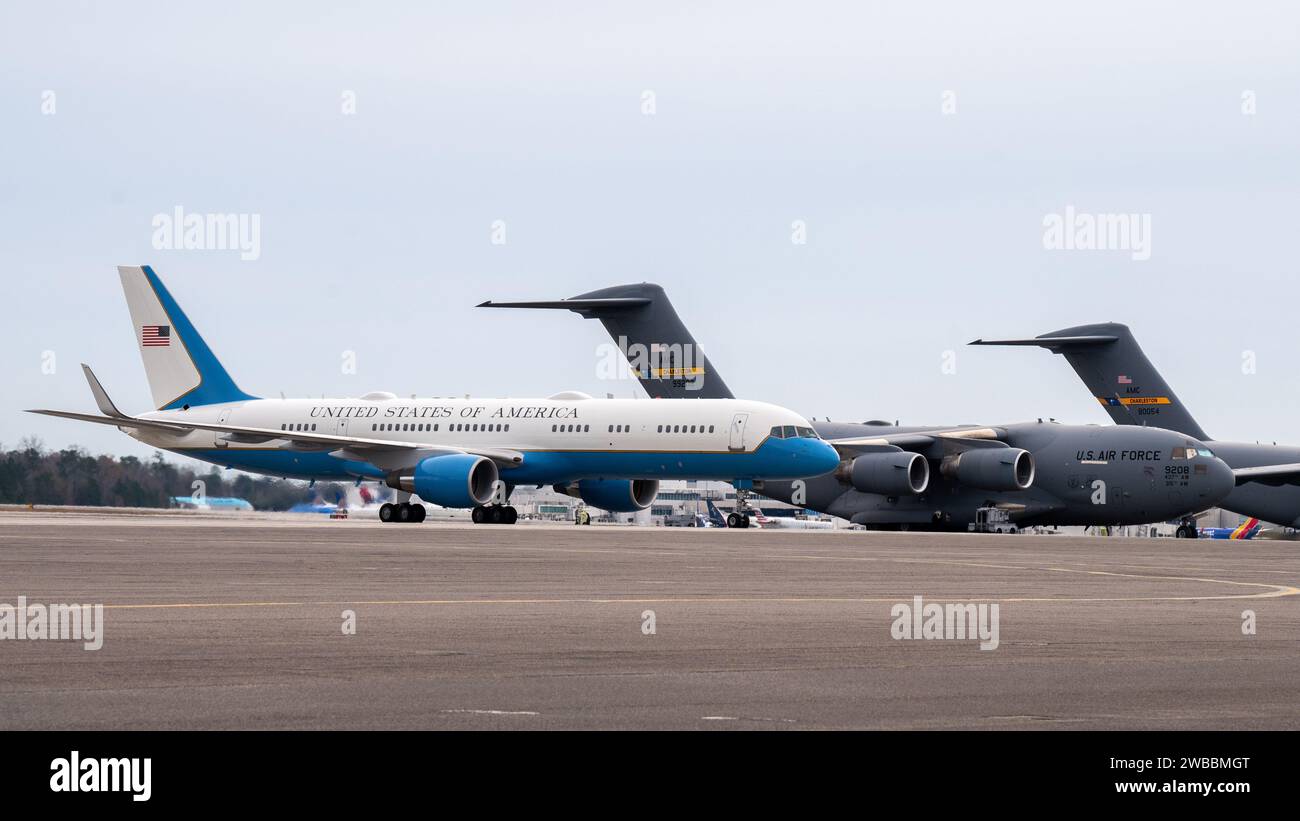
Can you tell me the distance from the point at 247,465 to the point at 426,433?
8638 millimetres

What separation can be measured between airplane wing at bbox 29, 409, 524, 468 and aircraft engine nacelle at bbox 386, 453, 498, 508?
5.68 feet

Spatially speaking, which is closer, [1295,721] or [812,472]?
[1295,721]

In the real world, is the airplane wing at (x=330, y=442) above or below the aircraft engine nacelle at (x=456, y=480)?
above

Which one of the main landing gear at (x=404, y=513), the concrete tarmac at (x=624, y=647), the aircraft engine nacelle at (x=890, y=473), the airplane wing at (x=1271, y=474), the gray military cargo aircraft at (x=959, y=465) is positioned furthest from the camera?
the aircraft engine nacelle at (x=890, y=473)

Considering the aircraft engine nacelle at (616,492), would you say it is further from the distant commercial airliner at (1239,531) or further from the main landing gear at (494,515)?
the distant commercial airliner at (1239,531)

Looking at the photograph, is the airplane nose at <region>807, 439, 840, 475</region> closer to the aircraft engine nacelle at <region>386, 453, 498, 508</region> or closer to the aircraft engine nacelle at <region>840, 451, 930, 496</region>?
the aircraft engine nacelle at <region>840, 451, 930, 496</region>

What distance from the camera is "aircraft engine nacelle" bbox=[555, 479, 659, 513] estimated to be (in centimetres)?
7262

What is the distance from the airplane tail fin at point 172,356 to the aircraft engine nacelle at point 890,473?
2648 cm

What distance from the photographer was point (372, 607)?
23.1 m

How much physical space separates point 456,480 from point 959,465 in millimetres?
22393

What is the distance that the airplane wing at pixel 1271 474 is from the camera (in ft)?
245

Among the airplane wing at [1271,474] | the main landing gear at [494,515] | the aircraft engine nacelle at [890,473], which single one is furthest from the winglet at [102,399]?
the airplane wing at [1271,474]
